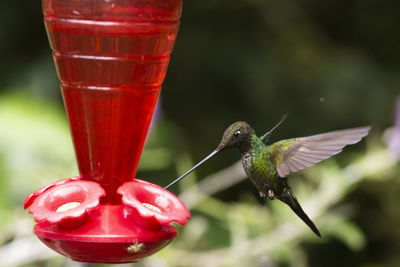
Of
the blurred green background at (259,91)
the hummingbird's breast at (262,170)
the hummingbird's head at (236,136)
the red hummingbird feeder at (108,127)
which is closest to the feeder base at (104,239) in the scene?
the red hummingbird feeder at (108,127)

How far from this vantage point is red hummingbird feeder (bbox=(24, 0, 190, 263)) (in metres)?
1.49

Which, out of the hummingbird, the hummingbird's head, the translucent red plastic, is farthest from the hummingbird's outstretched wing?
the translucent red plastic

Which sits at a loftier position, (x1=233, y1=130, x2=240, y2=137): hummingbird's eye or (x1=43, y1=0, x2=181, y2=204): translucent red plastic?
(x1=43, y1=0, x2=181, y2=204): translucent red plastic

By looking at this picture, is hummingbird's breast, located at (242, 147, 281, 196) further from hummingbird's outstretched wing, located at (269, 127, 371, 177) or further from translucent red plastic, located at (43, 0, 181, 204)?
translucent red plastic, located at (43, 0, 181, 204)

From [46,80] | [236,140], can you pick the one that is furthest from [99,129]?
[46,80]

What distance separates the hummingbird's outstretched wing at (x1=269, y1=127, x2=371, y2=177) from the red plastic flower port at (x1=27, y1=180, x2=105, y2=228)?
665 millimetres

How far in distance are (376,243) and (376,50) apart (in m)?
1.54

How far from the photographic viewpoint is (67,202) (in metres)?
1.57

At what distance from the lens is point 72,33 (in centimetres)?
162

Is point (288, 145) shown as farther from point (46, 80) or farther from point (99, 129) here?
point (46, 80)

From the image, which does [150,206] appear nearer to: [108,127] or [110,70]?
[108,127]

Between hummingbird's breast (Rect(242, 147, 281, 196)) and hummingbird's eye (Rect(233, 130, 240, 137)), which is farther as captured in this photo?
hummingbird's breast (Rect(242, 147, 281, 196))

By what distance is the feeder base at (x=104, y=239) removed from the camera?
1471 mm

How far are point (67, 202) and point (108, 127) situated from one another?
24 centimetres
